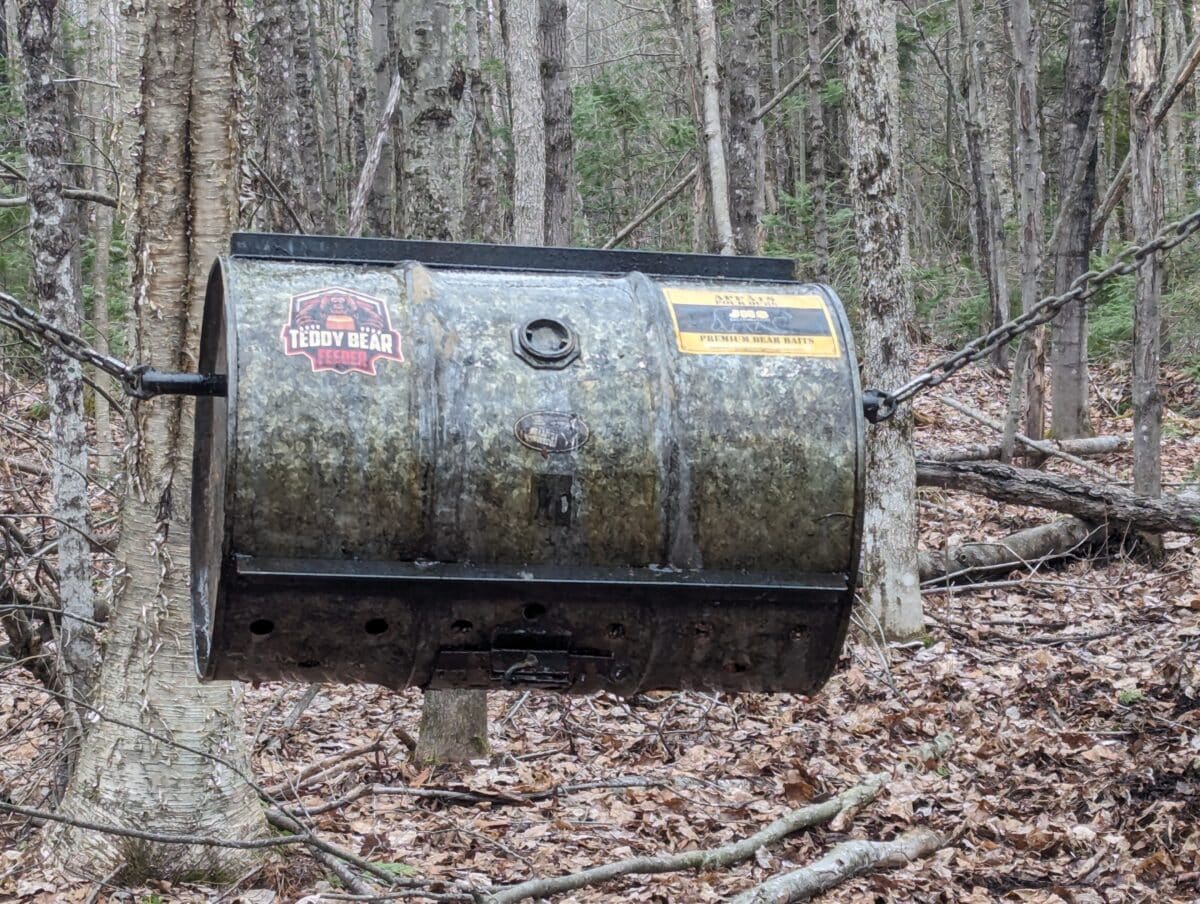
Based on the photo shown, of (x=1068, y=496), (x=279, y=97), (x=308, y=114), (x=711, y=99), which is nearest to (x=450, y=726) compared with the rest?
(x=1068, y=496)

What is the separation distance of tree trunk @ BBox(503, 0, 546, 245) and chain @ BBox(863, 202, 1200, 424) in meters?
5.72

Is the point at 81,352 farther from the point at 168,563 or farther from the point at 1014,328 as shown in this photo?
the point at 1014,328

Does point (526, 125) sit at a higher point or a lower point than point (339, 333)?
higher

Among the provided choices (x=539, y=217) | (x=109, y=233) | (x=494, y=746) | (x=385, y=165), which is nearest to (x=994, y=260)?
(x=385, y=165)

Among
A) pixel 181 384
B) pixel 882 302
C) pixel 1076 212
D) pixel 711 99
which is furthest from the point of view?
pixel 1076 212

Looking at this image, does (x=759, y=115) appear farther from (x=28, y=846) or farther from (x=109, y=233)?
(x=28, y=846)

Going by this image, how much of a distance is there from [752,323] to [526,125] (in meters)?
7.51

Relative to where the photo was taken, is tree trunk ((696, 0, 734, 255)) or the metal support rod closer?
the metal support rod

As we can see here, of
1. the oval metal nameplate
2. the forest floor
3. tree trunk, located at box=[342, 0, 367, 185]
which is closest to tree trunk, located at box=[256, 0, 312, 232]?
tree trunk, located at box=[342, 0, 367, 185]

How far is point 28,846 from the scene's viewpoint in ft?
17.6

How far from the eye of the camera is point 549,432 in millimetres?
2549

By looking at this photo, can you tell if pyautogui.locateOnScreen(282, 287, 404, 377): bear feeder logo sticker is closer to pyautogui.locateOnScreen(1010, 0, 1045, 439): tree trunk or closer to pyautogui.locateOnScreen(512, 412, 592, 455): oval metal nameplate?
pyautogui.locateOnScreen(512, 412, 592, 455): oval metal nameplate

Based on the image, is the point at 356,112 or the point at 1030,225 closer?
the point at 1030,225

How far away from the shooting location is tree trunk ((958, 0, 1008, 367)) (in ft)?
58.3
